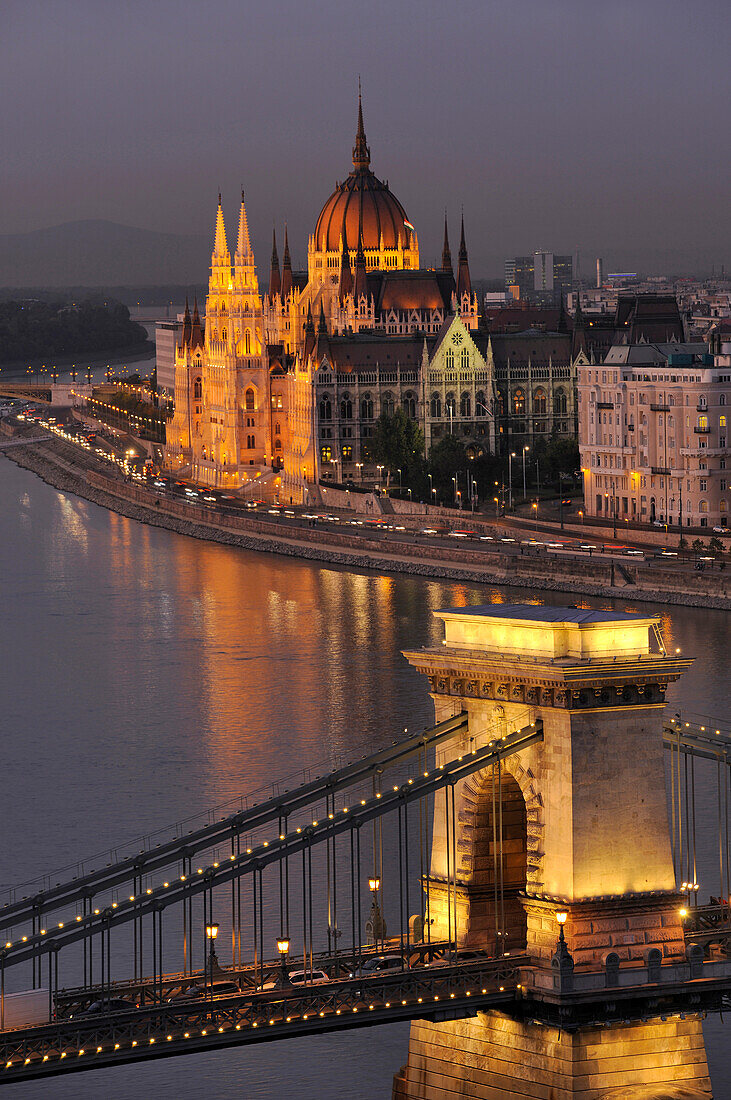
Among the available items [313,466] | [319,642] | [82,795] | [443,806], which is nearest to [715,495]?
[319,642]

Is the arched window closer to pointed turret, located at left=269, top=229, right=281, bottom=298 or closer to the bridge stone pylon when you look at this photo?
pointed turret, located at left=269, top=229, right=281, bottom=298

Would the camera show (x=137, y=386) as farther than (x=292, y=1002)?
Yes

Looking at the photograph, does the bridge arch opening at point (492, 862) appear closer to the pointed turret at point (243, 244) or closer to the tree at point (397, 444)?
the tree at point (397, 444)

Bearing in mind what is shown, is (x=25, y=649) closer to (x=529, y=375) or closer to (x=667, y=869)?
(x=667, y=869)

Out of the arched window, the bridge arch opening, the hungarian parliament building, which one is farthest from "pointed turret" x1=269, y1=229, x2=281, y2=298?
the bridge arch opening

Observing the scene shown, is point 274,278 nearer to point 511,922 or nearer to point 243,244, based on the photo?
point 243,244
